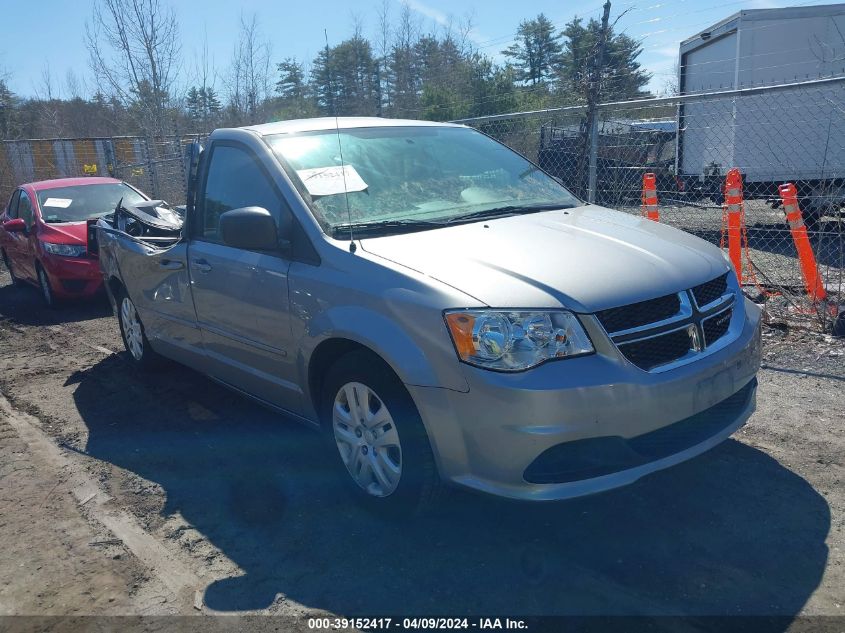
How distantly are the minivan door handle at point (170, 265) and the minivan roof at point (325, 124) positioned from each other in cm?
98

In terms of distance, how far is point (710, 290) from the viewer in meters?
3.24

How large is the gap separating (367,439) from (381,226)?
103 cm

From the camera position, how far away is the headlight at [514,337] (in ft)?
8.96

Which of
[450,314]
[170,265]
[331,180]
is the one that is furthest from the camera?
[170,265]

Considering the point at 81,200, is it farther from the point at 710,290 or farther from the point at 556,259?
the point at 710,290

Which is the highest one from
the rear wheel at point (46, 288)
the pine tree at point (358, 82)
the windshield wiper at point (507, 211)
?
the pine tree at point (358, 82)

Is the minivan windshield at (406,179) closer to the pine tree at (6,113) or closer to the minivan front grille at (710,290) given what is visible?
the minivan front grille at (710,290)

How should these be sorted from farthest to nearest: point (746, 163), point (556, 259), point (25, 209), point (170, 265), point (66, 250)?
1. point (746, 163)
2. point (25, 209)
3. point (66, 250)
4. point (170, 265)
5. point (556, 259)

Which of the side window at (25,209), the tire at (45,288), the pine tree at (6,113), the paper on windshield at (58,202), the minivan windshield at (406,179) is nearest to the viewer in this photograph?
the minivan windshield at (406,179)

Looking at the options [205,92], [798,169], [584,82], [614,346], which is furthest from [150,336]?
[205,92]

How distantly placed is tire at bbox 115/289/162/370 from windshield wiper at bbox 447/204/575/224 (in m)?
3.05

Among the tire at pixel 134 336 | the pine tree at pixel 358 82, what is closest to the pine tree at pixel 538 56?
the pine tree at pixel 358 82

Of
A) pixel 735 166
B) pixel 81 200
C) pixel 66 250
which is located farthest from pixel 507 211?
pixel 735 166

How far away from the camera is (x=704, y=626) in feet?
8.27
